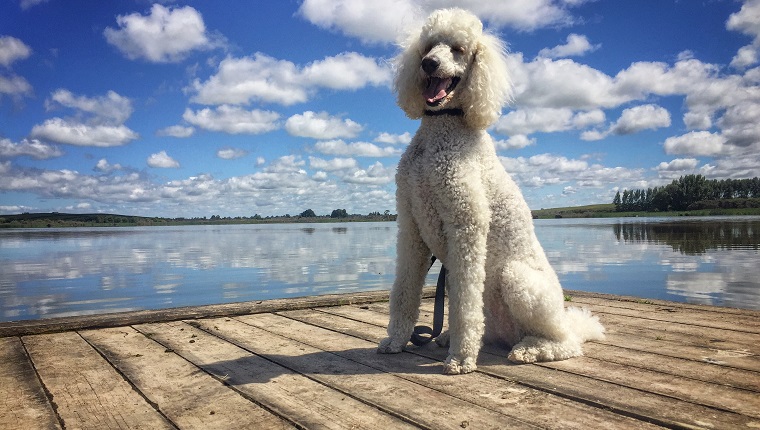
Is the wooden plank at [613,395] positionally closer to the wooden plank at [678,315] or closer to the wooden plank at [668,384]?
the wooden plank at [668,384]

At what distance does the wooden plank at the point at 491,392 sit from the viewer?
7.89 ft

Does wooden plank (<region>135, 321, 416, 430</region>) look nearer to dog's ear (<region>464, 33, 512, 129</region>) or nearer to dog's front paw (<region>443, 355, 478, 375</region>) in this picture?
dog's front paw (<region>443, 355, 478, 375</region>)

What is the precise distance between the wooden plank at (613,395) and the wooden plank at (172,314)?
244 cm

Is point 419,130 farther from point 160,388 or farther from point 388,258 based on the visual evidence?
point 388,258

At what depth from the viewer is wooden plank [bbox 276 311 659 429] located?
2406mm

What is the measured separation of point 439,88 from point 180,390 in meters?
2.40

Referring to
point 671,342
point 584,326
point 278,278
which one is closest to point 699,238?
point 278,278

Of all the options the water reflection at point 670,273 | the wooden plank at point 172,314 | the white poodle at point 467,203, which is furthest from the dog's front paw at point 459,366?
the water reflection at point 670,273

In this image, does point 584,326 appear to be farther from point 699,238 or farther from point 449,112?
point 699,238

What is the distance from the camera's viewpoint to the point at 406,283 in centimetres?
365

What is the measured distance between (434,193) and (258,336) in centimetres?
215

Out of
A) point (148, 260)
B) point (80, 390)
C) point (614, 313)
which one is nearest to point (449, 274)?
point (80, 390)

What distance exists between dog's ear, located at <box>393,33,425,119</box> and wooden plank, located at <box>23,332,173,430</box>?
236cm

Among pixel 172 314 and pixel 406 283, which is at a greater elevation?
pixel 406 283
